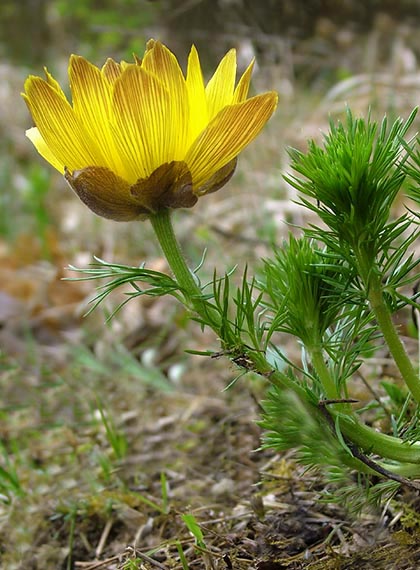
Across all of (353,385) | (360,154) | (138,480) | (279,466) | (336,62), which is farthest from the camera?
(336,62)

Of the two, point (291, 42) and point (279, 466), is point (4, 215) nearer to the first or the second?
point (291, 42)

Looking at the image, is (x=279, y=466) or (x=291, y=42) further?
(x=291, y=42)

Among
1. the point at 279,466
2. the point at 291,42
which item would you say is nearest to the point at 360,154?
the point at 279,466

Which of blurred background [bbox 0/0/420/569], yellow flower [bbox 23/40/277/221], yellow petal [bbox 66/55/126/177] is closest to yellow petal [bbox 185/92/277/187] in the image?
yellow flower [bbox 23/40/277/221]

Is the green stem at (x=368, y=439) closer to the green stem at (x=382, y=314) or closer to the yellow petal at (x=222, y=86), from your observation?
the green stem at (x=382, y=314)

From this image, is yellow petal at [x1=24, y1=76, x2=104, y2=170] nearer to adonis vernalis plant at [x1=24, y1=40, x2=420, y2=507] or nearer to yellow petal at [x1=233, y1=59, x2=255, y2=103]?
adonis vernalis plant at [x1=24, y1=40, x2=420, y2=507]

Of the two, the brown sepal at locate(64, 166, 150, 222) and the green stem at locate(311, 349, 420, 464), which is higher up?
the brown sepal at locate(64, 166, 150, 222)

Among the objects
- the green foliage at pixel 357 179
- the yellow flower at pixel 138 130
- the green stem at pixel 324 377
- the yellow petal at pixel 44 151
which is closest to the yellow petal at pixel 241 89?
the yellow flower at pixel 138 130

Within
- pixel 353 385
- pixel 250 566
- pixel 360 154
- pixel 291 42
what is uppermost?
pixel 291 42
